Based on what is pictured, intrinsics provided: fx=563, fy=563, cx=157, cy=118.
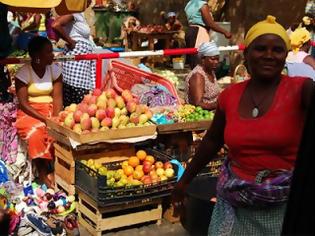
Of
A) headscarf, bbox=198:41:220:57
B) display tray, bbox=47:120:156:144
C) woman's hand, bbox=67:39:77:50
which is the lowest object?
display tray, bbox=47:120:156:144

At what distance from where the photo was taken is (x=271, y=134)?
2525mm

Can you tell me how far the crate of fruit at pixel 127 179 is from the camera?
15.2ft

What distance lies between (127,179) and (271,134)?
2519mm

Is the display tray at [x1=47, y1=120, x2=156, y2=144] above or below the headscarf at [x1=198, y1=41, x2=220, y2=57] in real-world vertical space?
below

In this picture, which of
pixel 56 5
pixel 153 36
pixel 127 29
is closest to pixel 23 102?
pixel 56 5

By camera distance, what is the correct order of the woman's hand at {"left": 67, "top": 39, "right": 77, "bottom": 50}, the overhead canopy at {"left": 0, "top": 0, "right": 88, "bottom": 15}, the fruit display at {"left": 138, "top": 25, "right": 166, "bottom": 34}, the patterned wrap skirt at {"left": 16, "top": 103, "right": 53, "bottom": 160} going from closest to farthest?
the overhead canopy at {"left": 0, "top": 0, "right": 88, "bottom": 15} < the patterned wrap skirt at {"left": 16, "top": 103, "right": 53, "bottom": 160} < the woman's hand at {"left": 67, "top": 39, "right": 77, "bottom": 50} < the fruit display at {"left": 138, "top": 25, "right": 166, "bottom": 34}

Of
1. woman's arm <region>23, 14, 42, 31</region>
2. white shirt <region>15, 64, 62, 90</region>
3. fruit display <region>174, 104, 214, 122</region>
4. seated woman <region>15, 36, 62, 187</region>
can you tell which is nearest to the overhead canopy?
seated woman <region>15, 36, 62, 187</region>

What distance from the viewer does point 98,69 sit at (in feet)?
21.1

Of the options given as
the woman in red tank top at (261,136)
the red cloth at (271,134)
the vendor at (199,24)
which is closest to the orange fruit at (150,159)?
the woman in red tank top at (261,136)

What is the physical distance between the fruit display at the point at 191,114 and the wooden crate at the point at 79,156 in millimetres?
587

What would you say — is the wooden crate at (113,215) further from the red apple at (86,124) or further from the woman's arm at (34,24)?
the woman's arm at (34,24)

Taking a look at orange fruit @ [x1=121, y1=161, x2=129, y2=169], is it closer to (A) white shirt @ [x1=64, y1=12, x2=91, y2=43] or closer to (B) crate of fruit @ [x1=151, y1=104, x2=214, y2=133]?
(B) crate of fruit @ [x1=151, y1=104, x2=214, y2=133]

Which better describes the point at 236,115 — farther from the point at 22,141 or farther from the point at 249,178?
the point at 22,141

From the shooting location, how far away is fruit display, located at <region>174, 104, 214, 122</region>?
5.46 meters
